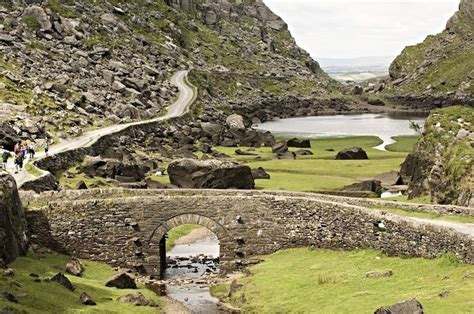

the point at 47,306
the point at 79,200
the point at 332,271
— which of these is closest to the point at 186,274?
the point at 79,200

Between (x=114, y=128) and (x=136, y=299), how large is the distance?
234ft

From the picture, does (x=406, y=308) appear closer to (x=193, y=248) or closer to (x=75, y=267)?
(x=75, y=267)

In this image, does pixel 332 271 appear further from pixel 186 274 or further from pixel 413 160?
pixel 413 160

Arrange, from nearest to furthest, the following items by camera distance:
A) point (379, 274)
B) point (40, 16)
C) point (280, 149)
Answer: point (379, 274) → point (280, 149) → point (40, 16)

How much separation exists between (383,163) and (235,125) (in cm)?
5637

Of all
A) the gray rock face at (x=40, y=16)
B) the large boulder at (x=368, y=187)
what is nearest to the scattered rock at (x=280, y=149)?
the large boulder at (x=368, y=187)

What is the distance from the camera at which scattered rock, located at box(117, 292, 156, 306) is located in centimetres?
4397

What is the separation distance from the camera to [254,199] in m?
55.9

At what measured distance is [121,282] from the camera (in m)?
48.2

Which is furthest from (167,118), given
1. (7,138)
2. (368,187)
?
(368,187)

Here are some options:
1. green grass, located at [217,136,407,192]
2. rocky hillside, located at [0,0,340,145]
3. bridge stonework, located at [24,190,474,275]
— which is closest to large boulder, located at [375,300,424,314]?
bridge stonework, located at [24,190,474,275]

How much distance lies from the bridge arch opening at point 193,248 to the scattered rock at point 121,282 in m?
7.13

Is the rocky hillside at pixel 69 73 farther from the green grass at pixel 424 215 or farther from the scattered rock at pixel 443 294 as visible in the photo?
the scattered rock at pixel 443 294

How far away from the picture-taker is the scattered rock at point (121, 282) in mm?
47594
